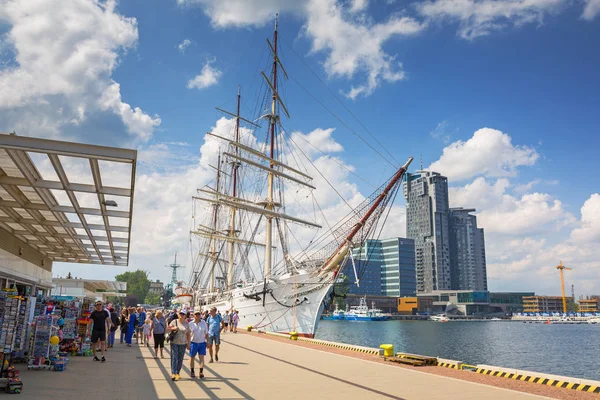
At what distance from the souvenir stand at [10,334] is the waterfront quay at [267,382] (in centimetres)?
34

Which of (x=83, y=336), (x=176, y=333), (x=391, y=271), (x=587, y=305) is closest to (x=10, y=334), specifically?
(x=176, y=333)

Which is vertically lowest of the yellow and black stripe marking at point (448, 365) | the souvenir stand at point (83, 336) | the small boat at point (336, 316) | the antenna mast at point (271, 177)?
→ the small boat at point (336, 316)

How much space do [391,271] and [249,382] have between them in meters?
181

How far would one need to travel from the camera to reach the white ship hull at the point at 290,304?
37.6m

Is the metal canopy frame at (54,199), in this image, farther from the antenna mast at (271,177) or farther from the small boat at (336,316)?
the small boat at (336,316)

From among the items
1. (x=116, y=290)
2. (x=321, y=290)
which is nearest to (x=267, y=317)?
(x=321, y=290)

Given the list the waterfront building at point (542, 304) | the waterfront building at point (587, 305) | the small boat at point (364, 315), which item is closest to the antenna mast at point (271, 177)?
the small boat at point (364, 315)

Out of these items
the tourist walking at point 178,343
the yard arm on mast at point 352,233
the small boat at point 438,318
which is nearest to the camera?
the tourist walking at point 178,343

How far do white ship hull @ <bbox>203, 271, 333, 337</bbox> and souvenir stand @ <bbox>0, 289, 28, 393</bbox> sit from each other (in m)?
27.1

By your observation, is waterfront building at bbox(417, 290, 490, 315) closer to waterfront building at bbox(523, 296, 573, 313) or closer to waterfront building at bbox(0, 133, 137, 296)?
waterfront building at bbox(523, 296, 573, 313)

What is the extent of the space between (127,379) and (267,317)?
3032 cm

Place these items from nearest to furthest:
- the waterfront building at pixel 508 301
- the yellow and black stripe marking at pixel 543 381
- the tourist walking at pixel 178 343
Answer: the tourist walking at pixel 178 343
the yellow and black stripe marking at pixel 543 381
the waterfront building at pixel 508 301

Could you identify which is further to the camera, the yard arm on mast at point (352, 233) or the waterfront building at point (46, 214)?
the yard arm on mast at point (352, 233)

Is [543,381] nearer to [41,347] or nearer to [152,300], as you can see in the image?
[41,347]
